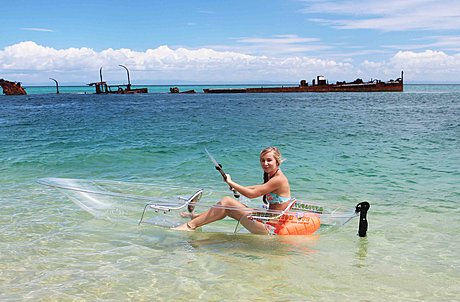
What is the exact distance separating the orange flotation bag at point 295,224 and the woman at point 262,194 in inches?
6.6

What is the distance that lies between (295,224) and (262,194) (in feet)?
2.58

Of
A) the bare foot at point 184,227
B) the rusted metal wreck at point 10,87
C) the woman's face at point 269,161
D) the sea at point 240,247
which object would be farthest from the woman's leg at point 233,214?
the rusted metal wreck at point 10,87

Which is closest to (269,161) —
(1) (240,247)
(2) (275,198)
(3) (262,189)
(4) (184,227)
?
(3) (262,189)

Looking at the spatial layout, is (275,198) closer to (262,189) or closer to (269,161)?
(262,189)

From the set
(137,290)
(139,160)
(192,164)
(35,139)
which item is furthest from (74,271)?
(35,139)

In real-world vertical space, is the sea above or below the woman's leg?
below

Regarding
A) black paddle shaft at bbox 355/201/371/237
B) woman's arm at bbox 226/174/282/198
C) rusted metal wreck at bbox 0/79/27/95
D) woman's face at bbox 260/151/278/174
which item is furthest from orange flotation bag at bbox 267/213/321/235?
rusted metal wreck at bbox 0/79/27/95

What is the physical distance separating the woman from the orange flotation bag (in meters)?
0.17

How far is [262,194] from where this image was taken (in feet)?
22.9

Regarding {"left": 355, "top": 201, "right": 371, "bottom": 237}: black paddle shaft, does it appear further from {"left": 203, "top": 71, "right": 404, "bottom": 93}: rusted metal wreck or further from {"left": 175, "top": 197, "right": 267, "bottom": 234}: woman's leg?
{"left": 203, "top": 71, "right": 404, "bottom": 93}: rusted metal wreck

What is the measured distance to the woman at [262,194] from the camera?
22.5 feet

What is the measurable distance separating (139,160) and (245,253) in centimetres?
1057

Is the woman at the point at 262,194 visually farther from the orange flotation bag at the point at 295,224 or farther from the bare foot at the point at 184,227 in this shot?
the orange flotation bag at the point at 295,224

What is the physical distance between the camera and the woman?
6859mm
